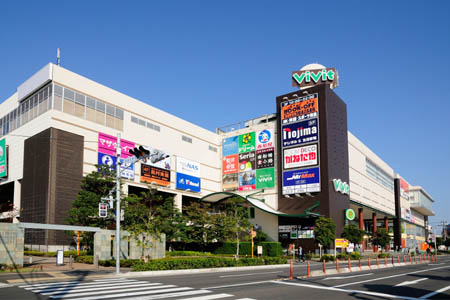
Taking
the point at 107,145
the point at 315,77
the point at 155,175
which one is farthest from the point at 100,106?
the point at 315,77

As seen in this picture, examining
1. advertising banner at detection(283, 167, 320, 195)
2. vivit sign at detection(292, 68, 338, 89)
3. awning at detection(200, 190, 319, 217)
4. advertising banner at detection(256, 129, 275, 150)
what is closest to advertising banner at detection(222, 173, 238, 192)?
awning at detection(200, 190, 319, 217)

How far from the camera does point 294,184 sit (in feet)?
200

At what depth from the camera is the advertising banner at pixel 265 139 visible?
6562 centimetres

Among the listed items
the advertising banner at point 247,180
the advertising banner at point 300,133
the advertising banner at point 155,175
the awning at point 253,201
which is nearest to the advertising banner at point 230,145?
the advertising banner at point 247,180

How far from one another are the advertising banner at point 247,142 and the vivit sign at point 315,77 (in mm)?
11363

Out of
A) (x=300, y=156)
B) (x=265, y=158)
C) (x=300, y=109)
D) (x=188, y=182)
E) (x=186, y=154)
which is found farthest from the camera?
(x=186, y=154)

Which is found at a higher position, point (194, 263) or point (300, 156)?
point (300, 156)

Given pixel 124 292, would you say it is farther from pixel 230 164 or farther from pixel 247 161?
pixel 230 164

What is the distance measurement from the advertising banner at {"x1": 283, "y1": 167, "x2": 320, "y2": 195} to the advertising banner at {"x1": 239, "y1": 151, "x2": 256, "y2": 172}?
741 cm

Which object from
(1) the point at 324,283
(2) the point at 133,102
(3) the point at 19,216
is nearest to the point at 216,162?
(2) the point at 133,102

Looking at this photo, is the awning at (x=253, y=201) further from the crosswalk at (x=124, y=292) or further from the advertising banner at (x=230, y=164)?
the crosswalk at (x=124, y=292)

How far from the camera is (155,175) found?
58781 millimetres

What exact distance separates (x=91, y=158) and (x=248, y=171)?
2774 centimetres

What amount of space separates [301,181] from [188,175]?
59.9 feet
